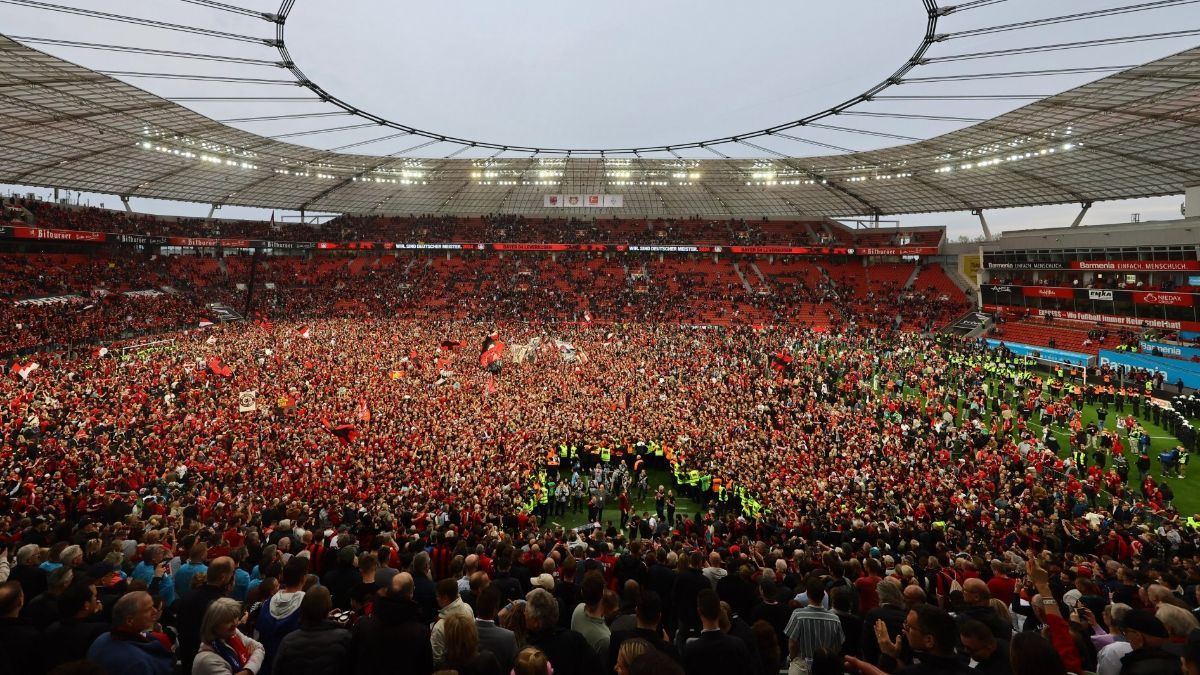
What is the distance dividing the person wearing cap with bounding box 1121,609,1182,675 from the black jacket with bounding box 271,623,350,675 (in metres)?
4.59

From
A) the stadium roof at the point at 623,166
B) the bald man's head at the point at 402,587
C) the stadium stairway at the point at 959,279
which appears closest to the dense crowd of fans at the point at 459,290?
the stadium stairway at the point at 959,279

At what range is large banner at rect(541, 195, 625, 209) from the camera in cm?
4962

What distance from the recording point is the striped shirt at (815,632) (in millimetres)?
3963

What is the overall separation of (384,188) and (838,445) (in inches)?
1859

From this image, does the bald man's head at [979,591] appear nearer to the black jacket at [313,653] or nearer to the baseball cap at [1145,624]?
the baseball cap at [1145,624]

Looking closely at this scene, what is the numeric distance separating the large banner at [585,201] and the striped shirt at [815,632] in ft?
156

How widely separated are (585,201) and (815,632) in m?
48.6

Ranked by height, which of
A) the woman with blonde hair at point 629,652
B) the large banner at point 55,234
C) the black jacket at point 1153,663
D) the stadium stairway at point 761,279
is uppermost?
the large banner at point 55,234

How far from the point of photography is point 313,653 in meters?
3.00

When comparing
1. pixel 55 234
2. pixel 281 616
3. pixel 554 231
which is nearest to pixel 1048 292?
pixel 554 231

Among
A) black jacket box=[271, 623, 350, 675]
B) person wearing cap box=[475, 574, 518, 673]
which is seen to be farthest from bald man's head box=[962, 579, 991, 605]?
black jacket box=[271, 623, 350, 675]

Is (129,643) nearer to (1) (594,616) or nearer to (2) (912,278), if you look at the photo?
(1) (594,616)

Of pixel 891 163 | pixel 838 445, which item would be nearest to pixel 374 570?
pixel 838 445

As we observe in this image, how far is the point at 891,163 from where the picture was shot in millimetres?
38375
